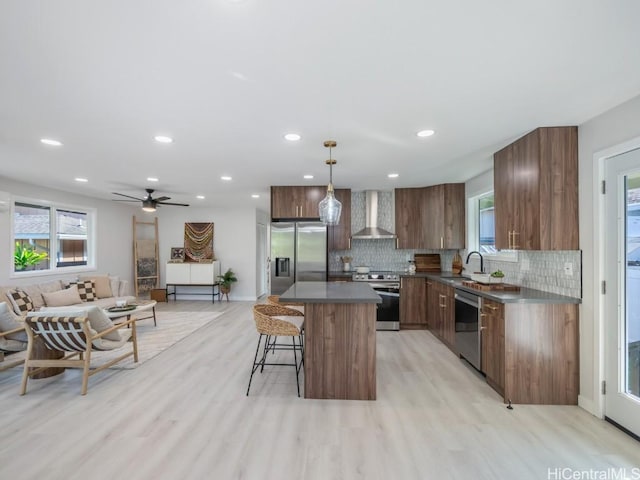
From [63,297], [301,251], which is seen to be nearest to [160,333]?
[63,297]

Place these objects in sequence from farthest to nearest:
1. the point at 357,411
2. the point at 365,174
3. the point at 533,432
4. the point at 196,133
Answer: the point at 365,174 → the point at 196,133 → the point at 357,411 → the point at 533,432

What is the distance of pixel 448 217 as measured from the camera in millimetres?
5211

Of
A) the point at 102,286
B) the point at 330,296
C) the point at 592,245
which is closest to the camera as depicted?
the point at 592,245

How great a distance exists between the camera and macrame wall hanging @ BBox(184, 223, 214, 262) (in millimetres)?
8109

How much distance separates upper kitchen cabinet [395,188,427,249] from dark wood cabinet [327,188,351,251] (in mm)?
867

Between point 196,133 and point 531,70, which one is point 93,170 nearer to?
point 196,133

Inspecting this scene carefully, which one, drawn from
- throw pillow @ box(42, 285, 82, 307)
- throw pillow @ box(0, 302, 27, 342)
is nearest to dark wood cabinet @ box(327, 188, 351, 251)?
throw pillow @ box(0, 302, 27, 342)

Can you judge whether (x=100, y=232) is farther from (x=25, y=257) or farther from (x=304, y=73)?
(x=304, y=73)

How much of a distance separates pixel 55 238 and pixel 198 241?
2901 millimetres

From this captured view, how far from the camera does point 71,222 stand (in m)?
6.23

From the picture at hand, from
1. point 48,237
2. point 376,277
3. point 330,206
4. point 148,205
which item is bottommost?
point 376,277

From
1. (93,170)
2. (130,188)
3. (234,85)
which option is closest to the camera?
(234,85)

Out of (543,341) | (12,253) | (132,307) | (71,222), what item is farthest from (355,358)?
(71,222)

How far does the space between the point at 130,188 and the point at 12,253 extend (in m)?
1.97
